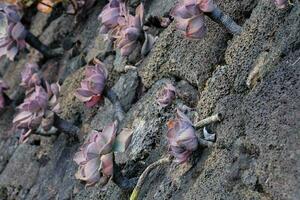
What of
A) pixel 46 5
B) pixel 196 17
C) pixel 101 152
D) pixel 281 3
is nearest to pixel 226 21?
pixel 196 17

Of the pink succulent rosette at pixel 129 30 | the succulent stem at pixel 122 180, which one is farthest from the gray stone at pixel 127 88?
the succulent stem at pixel 122 180

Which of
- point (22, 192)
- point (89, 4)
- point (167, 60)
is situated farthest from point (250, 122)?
point (89, 4)

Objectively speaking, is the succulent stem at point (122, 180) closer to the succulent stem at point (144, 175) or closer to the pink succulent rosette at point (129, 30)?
the succulent stem at point (144, 175)

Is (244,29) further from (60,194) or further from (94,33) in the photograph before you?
(94,33)

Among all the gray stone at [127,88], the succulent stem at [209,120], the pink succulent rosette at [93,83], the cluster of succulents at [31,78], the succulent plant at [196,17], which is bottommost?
the gray stone at [127,88]

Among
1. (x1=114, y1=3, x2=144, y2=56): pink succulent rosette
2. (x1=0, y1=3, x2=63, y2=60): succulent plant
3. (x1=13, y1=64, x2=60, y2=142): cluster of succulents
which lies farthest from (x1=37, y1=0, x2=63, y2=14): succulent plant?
(x1=114, y1=3, x2=144, y2=56): pink succulent rosette

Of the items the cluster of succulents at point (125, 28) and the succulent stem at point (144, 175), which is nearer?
the succulent stem at point (144, 175)

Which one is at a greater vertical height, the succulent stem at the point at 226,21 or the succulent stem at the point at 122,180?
the succulent stem at the point at 226,21
